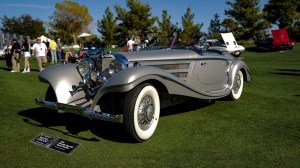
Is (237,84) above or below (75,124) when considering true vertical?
above

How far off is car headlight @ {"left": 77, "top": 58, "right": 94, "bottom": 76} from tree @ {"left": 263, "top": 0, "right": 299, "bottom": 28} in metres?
41.2

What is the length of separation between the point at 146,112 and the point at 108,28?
146 ft

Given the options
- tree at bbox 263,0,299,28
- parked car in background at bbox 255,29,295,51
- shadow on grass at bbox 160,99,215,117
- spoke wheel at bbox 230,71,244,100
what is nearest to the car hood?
shadow on grass at bbox 160,99,215,117

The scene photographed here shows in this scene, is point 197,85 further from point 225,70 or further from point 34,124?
point 34,124

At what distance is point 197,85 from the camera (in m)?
5.66

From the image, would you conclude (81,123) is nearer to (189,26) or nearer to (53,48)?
(53,48)

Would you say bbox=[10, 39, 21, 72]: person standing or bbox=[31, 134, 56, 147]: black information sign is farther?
bbox=[10, 39, 21, 72]: person standing

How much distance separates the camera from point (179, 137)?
15.1 ft

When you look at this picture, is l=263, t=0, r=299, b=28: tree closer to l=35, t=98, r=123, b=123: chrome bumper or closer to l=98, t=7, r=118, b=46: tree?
l=98, t=7, r=118, b=46: tree

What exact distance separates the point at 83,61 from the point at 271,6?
4273cm

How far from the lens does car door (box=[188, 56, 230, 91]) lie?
559 centimetres

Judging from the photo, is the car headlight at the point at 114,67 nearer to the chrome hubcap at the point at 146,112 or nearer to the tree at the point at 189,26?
the chrome hubcap at the point at 146,112

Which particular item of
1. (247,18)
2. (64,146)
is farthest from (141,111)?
(247,18)

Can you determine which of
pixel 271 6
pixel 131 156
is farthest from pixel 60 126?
pixel 271 6
